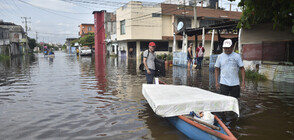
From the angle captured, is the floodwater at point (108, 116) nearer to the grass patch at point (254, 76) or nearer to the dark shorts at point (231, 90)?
the dark shorts at point (231, 90)

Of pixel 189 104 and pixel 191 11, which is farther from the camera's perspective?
pixel 191 11

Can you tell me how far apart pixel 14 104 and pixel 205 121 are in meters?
5.93

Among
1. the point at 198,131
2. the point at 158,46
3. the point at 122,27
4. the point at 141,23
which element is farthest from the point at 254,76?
the point at 122,27

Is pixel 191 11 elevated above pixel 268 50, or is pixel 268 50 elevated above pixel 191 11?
pixel 191 11

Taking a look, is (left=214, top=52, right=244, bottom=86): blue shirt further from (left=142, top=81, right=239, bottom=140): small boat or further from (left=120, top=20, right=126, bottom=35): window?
(left=120, top=20, right=126, bottom=35): window

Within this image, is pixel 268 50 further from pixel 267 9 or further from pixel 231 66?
pixel 231 66

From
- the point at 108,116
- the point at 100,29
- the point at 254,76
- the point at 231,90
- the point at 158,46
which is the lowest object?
the point at 108,116

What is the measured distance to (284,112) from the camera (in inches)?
240

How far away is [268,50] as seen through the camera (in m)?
12.2

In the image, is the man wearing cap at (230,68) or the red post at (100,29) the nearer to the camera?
the man wearing cap at (230,68)

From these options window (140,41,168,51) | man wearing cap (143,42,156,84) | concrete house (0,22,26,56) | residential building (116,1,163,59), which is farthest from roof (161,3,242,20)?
concrete house (0,22,26,56)

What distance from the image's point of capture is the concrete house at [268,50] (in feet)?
36.3

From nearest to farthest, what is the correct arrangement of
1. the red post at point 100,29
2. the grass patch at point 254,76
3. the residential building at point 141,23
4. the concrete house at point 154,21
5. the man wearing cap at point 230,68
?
the man wearing cap at point 230,68 < the grass patch at point 254,76 < the residential building at point 141,23 < the concrete house at point 154,21 < the red post at point 100,29

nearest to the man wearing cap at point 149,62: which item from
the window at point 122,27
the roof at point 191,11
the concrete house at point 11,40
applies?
the roof at point 191,11
